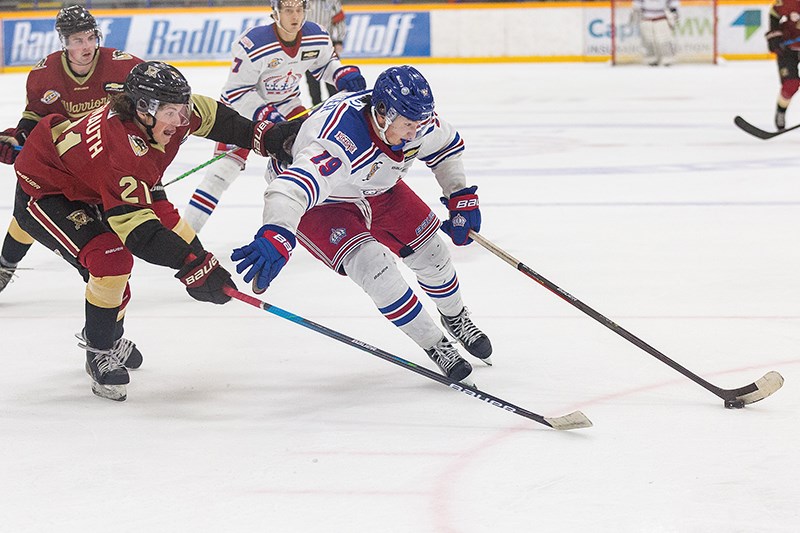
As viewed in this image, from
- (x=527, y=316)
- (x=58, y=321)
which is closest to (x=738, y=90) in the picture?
(x=527, y=316)

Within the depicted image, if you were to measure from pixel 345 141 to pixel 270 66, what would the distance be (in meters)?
2.26

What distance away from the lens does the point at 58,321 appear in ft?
11.9

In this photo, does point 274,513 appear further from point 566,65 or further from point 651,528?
point 566,65

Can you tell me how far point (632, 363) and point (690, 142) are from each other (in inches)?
195

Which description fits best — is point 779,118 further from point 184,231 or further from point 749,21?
point 749,21

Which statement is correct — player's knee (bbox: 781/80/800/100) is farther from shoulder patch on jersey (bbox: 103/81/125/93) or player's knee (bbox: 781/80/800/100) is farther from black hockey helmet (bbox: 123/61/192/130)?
black hockey helmet (bbox: 123/61/192/130)

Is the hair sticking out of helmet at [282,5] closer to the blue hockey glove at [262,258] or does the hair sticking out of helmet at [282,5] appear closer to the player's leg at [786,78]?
the blue hockey glove at [262,258]

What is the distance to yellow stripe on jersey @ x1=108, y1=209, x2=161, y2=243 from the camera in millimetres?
2568

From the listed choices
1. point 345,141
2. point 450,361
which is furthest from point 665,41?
point 345,141

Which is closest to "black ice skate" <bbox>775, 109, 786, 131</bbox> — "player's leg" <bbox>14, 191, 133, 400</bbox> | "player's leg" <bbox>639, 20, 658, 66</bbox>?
"player's leg" <bbox>14, 191, 133, 400</bbox>

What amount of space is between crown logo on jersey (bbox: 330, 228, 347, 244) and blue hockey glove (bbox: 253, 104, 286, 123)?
1.51 m

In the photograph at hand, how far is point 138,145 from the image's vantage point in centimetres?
263

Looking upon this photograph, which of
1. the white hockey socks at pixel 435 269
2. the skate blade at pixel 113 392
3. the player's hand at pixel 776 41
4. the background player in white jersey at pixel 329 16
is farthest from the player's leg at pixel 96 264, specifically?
the background player in white jersey at pixel 329 16

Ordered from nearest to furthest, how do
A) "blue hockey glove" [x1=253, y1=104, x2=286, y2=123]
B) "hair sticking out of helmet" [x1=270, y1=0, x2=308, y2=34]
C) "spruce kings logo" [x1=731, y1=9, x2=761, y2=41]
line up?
"blue hockey glove" [x1=253, y1=104, x2=286, y2=123], "hair sticking out of helmet" [x1=270, y1=0, x2=308, y2=34], "spruce kings logo" [x1=731, y1=9, x2=761, y2=41]
